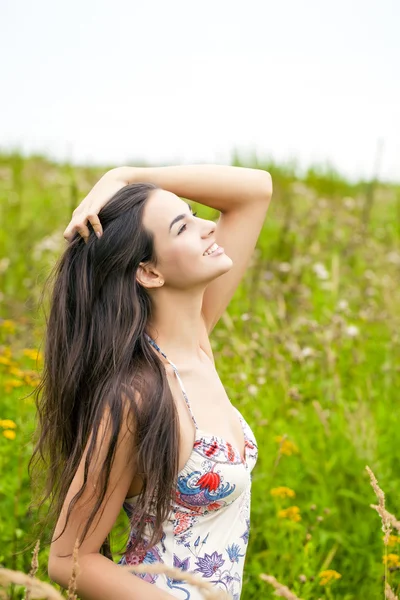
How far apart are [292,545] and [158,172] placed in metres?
1.40

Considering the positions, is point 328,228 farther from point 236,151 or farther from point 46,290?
point 46,290

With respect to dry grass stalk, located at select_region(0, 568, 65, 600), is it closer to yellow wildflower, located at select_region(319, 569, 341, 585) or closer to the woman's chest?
the woman's chest

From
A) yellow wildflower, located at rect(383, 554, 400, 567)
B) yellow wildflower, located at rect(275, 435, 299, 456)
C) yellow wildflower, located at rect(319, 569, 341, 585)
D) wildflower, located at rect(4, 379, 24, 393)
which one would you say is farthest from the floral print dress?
wildflower, located at rect(4, 379, 24, 393)

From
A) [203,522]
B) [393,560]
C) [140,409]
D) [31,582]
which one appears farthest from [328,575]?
[31,582]

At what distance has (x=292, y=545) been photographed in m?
2.79

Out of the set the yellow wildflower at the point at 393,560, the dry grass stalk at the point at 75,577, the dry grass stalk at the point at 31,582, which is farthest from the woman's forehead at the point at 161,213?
the yellow wildflower at the point at 393,560

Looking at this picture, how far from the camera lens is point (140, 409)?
187 centimetres

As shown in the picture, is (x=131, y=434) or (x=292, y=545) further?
(x=292, y=545)

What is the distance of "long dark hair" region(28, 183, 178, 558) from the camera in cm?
186

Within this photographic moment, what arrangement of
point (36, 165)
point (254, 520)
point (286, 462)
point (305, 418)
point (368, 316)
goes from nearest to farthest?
point (254, 520)
point (286, 462)
point (305, 418)
point (368, 316)
point (36, 165)

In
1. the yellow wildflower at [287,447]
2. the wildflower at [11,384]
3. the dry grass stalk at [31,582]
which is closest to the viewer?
the dry grass stalk at [31,582]

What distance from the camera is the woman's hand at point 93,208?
199 cm

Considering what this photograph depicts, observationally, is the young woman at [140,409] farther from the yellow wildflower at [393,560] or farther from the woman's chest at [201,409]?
the yellow wildflower at [393,560]

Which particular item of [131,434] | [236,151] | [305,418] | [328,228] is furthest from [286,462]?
[236,151]
